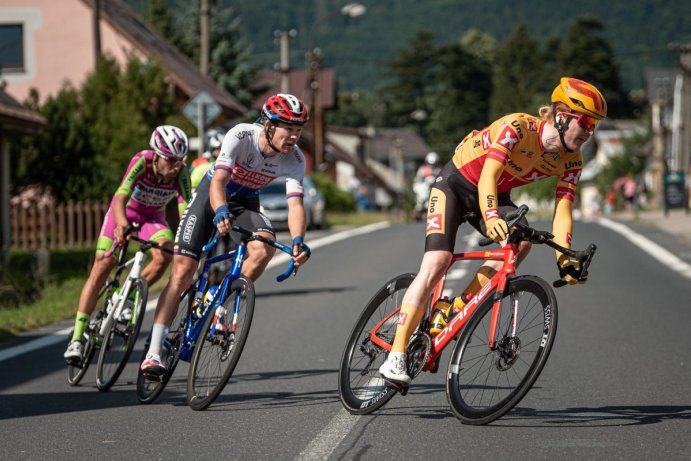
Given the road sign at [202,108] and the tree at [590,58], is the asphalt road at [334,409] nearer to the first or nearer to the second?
the road sign at [202,108]

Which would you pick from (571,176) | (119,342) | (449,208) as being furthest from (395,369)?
(119,342)

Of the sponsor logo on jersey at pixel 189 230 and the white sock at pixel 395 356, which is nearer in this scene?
the white sock at pixel 395 356

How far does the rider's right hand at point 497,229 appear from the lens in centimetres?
591

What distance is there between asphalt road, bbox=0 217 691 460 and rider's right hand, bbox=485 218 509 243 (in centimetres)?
100

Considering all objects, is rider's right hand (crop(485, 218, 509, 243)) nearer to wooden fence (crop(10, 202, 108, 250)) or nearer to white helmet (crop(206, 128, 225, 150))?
white helmet (crop(206, 128, 225, 150))

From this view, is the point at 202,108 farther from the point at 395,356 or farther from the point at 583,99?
the point at 583,99

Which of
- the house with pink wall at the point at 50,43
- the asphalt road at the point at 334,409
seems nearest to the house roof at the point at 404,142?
the house with pink wall at the point at 50,43

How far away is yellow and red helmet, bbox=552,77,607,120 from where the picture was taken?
5.93 m

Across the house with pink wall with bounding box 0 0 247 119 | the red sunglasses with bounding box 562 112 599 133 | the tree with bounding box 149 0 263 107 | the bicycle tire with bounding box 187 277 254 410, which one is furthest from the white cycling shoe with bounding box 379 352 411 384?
the tree with bounding box 149 0 263 107

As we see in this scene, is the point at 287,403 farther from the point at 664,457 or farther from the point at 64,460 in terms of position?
the point at 664,457

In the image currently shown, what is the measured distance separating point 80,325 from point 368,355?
2544mm

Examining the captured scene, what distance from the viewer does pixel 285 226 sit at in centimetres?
3127

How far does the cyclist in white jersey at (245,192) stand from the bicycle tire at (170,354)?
96mm

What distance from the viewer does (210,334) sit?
6.91 metres
